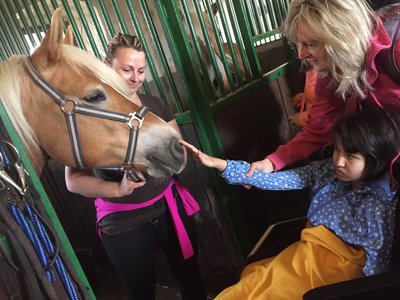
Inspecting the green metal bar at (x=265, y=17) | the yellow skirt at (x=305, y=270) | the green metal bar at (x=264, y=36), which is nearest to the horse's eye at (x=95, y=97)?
the yellow skirt at (x=305, y=270)

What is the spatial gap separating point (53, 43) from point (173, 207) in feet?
2.35

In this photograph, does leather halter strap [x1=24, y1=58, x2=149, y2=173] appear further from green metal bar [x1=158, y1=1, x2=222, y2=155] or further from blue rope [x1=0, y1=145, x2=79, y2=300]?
green metal bar [x1=158, y1=1, x2=222, y2=155]

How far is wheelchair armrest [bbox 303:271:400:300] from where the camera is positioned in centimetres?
82

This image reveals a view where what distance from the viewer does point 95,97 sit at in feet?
3.03

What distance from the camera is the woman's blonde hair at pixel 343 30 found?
94 centimetres

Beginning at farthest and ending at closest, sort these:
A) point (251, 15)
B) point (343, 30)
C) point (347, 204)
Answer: point (251, 15) → point (347, 204) → point (343, 30)

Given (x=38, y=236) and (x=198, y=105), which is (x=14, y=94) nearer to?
(x=38, y=236)

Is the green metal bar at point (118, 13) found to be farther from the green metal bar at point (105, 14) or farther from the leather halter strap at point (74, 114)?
the leather halter strap at point (74, 114)

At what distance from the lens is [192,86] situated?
1.42 metres

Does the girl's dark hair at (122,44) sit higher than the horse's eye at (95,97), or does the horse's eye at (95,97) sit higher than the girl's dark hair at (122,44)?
the girl's dark hair at (122,44)

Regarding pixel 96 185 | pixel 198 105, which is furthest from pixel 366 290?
pixel 198 105

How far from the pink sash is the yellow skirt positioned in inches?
10.6

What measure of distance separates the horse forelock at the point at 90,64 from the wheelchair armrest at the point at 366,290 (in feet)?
2.66

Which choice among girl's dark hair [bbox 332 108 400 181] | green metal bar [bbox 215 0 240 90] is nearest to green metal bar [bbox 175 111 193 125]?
green metal bar [bbox 215 0 240 90]
